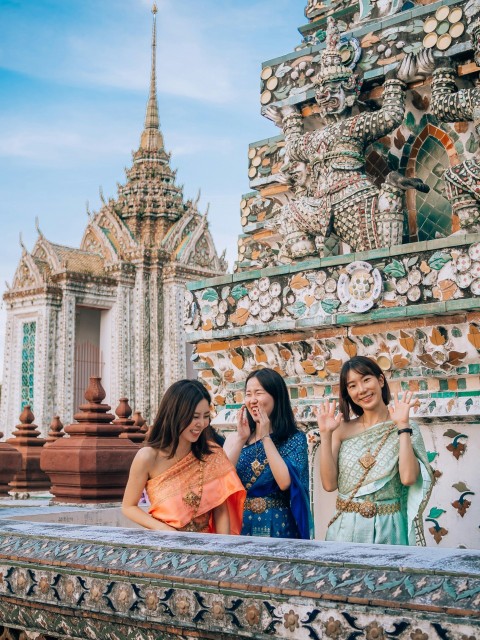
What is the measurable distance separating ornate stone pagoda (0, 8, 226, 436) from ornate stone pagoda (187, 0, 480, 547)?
14.4m

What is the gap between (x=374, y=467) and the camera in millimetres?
3037

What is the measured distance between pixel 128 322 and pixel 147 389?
176 cm

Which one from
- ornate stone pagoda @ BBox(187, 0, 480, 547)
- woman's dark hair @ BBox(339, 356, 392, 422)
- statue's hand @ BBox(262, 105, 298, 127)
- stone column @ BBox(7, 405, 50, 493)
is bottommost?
stone column @ BBox(7, 405, 50, 493)

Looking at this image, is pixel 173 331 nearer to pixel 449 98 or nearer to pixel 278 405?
pixel 449 98

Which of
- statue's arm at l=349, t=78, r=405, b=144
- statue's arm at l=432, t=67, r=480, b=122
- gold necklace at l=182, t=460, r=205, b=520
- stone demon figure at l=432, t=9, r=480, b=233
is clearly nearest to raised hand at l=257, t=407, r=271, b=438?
gold necklace at l=182, t=460, r=205, b=520

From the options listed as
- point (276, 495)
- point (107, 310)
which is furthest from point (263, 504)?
point (107, 310)

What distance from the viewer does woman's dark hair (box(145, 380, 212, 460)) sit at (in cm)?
311

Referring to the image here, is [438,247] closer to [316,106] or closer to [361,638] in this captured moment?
[316,106]

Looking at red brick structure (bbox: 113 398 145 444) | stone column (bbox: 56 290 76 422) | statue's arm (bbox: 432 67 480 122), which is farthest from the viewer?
stone column (bbox: 56 290 76 422)

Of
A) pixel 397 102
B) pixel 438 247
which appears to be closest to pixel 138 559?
pixel 438 247

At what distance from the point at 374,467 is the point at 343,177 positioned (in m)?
2.73

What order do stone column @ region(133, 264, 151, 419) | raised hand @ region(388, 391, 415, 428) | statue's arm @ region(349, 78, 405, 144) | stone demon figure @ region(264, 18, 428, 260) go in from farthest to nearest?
1. stone column @ region(133, 264, 151, 419)
2. statue's arm @ region(349, 78, 405, 144)
3. stone demon figure @ region(264, 18, 428, 260)
4. raised hand @ region(388, 391, 415, 428)

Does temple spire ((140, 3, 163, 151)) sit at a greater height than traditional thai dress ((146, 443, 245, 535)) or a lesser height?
greater

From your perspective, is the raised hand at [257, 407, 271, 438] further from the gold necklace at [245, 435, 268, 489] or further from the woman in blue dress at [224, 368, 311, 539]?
the gold necklace at [245, 435, 268, 489]
